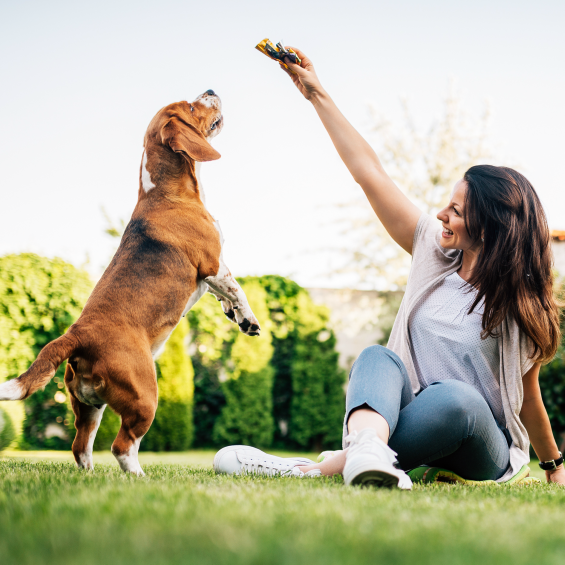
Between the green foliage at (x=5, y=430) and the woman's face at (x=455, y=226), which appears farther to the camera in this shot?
the green foliage at (x=5, y=430)

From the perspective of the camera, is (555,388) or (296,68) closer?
(296,68)

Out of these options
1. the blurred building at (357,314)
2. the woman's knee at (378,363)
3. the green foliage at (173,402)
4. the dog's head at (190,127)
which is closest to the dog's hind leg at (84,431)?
the woman's knee at (378,363)

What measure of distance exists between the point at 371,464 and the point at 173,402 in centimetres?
646

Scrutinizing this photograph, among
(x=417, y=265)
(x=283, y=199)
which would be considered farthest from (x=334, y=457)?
(x=283, y=199)

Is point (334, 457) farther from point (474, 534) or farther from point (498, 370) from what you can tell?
point (474, 534)

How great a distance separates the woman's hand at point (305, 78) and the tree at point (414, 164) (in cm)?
1343

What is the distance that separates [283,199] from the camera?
15203 millimetres

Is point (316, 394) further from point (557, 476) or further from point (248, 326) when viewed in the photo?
point (557, 476)

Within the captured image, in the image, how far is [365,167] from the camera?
291 centimetres

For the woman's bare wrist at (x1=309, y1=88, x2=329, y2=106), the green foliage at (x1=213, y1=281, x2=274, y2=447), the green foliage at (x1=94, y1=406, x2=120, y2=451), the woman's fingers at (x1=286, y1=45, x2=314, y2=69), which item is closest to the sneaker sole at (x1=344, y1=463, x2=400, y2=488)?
the woman's bare wrist at (x1=309, y1=88, x2=329, y2=106)

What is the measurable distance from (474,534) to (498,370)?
161 cm

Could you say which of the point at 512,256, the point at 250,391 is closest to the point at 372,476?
the point at 512,256

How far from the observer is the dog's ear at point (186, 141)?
306cm

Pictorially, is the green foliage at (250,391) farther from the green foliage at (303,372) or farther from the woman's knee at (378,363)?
the woman's knee at (378,363)
